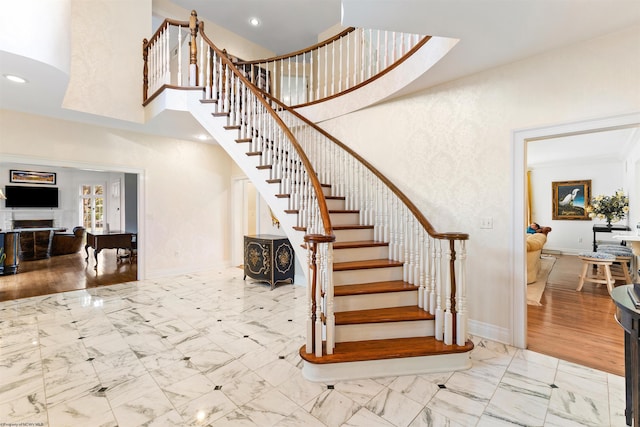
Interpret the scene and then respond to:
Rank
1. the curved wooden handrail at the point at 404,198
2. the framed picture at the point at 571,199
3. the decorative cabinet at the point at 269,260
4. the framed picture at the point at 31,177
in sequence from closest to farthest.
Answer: the curved wooden handrail at the point at 404,198 → the decorative cabinet at the point at 269,260 → the framed picture at the point at 571,199 → the framed picture at the point at 31,177

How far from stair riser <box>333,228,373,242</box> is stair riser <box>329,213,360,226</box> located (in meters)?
0.23

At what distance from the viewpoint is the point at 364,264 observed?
298 centimetres

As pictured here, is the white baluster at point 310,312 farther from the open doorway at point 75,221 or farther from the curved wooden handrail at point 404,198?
the open doorway at point 75,221

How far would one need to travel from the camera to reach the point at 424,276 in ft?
9.07

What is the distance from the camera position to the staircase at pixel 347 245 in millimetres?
2248

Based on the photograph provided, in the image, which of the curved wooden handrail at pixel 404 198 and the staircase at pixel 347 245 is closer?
the staircase at pixel 347 245

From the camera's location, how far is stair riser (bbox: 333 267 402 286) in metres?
2.86

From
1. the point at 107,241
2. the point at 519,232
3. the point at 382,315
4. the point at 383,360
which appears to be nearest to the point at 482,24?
the point at 519,232

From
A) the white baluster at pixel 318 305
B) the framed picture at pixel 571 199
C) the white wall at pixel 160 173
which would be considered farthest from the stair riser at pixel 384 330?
the framed picture at pixel 571 199

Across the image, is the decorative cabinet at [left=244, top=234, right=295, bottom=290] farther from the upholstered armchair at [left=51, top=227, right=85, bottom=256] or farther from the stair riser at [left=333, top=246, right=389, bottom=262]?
the upholstered armchair at [left=51, top=227, right=85, bottom=256]

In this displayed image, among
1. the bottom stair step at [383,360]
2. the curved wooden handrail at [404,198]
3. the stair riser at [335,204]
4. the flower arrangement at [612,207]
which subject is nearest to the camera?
the bottom stair step at [383,360]

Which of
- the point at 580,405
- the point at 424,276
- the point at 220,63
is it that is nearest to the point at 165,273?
the point at 220,63

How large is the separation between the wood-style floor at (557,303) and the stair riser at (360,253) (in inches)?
63.6

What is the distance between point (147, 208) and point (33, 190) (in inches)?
272
